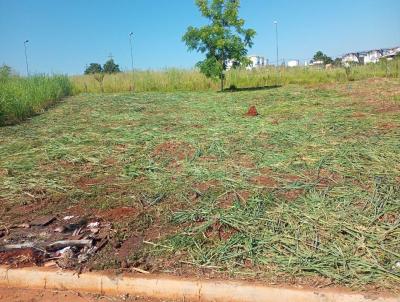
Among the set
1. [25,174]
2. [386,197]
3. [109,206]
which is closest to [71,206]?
[109,206]

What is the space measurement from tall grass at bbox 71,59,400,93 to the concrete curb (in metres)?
14.7

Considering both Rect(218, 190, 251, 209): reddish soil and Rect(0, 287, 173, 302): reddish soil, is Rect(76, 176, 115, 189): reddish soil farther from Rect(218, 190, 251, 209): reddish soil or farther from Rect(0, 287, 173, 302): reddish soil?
Rect(0, 287, 173, 302): reddish soil

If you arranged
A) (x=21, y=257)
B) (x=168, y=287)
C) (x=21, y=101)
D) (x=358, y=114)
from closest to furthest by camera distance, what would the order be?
(x=168, y=287), (x=21, y=257), (x=358, y=114), (x=21, y=101)

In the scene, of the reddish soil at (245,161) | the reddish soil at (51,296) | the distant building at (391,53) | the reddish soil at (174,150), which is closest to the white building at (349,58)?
the distant building at (391,53)

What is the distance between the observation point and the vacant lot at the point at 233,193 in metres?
2.36

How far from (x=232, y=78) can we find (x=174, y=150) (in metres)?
14.3

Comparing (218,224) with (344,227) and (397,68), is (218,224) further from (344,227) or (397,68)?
(397,68)

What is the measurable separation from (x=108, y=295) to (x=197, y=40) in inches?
516

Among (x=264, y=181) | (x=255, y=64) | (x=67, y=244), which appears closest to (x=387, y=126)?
Answer: (x=264, y=181)

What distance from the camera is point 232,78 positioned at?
61.6 feet

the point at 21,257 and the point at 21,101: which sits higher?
the point at 21,101

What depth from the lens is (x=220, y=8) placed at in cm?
1445

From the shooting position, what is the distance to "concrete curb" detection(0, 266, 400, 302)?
2016 mm

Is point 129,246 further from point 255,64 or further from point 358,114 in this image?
point 255,64
